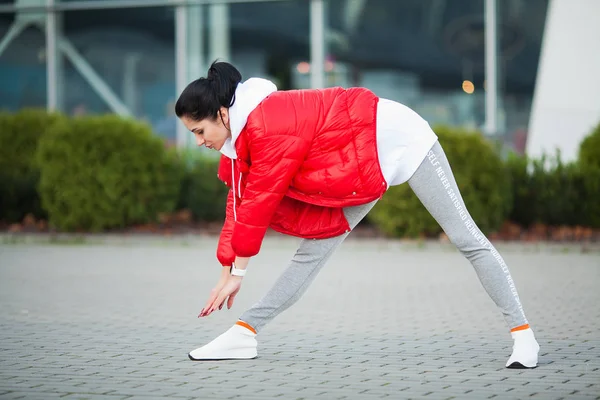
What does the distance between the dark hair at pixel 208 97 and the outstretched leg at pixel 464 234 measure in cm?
98

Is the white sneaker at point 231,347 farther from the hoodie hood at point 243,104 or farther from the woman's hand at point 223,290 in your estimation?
the hoodie hood at point 243,104

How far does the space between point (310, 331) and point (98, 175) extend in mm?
7335

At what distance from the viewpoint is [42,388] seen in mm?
4441

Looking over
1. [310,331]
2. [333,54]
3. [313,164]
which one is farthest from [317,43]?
[313,164]

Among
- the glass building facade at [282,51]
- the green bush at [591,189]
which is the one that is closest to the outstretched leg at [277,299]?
the green bush at [591,189]

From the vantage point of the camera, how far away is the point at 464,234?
473cm

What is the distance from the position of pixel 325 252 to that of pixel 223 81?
3.34 ft

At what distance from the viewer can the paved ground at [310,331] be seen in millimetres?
4461

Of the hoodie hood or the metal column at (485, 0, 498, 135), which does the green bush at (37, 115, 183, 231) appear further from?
the hoodie hood

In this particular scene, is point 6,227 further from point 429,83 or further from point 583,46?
point 583,46

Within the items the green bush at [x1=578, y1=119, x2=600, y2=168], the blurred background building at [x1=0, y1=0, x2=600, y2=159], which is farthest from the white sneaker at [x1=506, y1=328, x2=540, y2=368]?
the blurred background building at [x1=0, y1=0, x2=600, y2=159]

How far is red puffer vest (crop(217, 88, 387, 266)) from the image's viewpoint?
448 centimetres

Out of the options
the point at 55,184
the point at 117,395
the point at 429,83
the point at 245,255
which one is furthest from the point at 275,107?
the point at 429,83

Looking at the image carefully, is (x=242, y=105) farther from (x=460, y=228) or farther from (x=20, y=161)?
(x=20, y=161)
